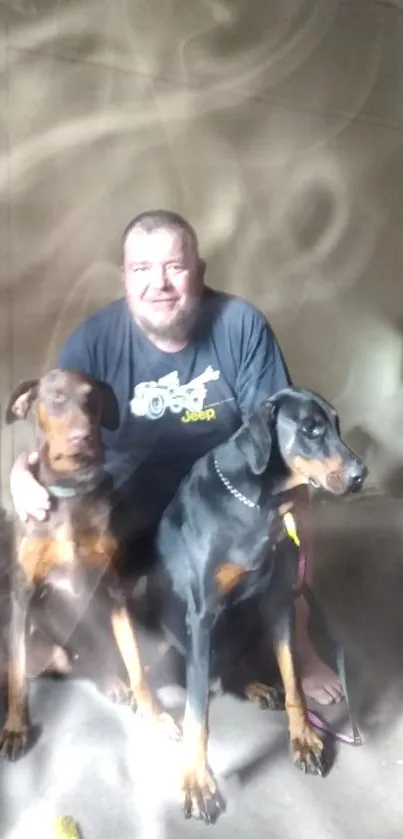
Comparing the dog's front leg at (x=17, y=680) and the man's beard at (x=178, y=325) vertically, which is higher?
the man's beard at (x=178, y=325)

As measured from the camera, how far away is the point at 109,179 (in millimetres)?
793

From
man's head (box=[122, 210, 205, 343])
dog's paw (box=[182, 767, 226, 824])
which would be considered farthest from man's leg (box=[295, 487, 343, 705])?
man's head (box=[122, 210, 205, 343])

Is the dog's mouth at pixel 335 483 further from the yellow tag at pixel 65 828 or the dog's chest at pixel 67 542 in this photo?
the yellow tag at pixel 65 828

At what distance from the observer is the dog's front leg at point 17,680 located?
75 cm

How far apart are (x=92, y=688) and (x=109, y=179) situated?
47cm

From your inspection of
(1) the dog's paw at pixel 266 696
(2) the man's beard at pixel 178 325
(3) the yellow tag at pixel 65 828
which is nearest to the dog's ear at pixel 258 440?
(2) the man's beard at pixel 178 325

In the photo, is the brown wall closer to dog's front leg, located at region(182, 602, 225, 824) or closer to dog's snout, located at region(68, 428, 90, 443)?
dog's snout, located at region(68, 428, 90, 443)

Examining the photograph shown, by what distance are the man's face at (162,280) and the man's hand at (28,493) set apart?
0.17 meters

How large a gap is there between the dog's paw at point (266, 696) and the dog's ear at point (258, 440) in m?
0.21

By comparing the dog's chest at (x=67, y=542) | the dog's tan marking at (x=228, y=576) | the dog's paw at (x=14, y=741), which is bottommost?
the dog's paw at (x=14, y=741)

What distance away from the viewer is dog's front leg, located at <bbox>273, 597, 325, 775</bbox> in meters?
0.80

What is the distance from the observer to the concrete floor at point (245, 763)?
0.74 meters

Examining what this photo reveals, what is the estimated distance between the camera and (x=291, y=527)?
805mm

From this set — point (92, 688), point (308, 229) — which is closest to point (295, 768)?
point (92, 688)
